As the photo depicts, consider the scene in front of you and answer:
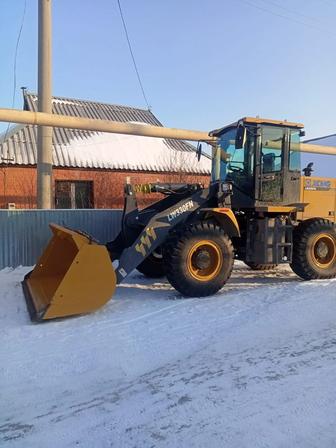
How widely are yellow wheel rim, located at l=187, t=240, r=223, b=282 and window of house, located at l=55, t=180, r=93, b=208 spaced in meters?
11.0

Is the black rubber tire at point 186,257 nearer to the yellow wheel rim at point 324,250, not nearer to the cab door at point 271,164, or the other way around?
the cab door at point 271,164

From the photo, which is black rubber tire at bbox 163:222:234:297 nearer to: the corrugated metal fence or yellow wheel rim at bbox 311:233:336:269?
yellow wheel rim at bbox 311:233:336:269

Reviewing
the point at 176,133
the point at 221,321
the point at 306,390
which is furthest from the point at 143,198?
the point at 306,390

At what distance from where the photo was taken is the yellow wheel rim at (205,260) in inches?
263

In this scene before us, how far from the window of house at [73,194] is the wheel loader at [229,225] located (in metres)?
9.45

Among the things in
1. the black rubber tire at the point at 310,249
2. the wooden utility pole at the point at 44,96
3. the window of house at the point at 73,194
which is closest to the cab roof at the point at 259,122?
the black rubber tire at the point at 310,249

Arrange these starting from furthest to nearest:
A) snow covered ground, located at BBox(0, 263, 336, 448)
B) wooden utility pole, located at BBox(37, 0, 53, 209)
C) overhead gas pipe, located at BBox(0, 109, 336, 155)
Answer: wooden utility pole, located at BBox(37, 0, 53, 209)
overhead gas pipe, located at BBox(0, 109, 336, 155)
snow covered ground, located at BBox(0, 263, 336, 448)

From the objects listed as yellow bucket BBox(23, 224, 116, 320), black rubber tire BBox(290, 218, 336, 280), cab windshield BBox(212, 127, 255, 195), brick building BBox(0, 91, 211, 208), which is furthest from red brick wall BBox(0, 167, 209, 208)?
yellow bucket BBox(23, 224, 116, 320)

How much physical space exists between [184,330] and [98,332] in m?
1.03

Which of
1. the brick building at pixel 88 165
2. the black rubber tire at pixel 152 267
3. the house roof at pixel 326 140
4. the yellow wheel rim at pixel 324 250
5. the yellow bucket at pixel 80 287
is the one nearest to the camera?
the yellow bucket at pixel 80 287

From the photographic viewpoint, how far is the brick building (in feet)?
52.3

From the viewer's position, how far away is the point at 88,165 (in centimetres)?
1697

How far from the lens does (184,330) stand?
5184 millimetres

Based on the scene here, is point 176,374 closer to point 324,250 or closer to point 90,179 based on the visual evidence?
point 324,250
